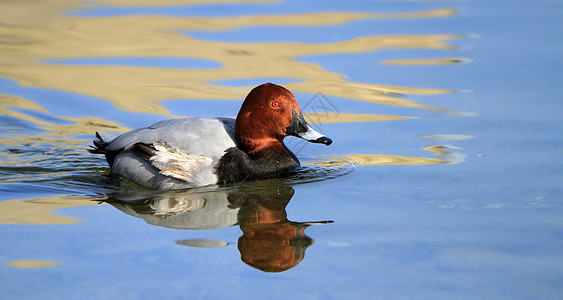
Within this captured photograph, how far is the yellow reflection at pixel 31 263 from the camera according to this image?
4.71 meters

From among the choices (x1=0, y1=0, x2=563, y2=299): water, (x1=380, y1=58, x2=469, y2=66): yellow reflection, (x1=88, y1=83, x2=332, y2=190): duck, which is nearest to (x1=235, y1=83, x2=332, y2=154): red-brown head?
(x1=88, y1=83, x2=332, y2=190): duck

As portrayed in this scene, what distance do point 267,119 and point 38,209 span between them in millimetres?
2204

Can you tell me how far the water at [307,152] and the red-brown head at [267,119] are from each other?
44 cm

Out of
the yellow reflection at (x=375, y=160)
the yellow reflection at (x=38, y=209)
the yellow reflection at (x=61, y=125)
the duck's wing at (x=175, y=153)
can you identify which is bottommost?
the yellow reflection at (x=38, y=209)

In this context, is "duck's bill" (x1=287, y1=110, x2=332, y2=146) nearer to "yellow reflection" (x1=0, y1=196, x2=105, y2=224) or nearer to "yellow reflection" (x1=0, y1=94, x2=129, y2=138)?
"yellow reflection" (x1=0, y1=196, x2=105, y2=224)

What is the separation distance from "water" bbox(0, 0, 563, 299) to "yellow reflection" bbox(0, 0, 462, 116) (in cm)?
4

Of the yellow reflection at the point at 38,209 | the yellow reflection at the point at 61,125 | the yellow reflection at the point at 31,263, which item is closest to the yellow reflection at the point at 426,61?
the yellow reflection at the point at 61,125

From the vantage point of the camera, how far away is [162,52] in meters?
11.5

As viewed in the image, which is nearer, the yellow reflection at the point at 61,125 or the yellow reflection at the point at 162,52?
the yellow reflection at the point at 61,125

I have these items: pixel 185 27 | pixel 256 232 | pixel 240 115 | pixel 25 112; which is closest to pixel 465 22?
pixel 185 27

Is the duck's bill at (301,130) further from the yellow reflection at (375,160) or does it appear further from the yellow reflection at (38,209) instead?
the yellow reflection at (38,209)

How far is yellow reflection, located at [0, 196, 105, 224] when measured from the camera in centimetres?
562

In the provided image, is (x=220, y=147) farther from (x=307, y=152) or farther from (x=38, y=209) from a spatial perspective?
(x=38, y=209)

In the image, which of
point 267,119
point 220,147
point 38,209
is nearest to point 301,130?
point 267,119
